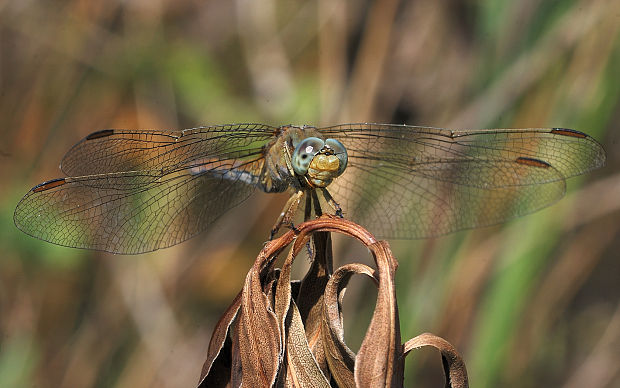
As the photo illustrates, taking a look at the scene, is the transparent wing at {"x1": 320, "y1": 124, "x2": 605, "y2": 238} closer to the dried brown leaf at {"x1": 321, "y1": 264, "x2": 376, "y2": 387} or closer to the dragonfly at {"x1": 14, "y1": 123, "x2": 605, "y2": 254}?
the dragonfly at {"x1": 14, "y1": 123, "x2": 605, "y2": 254}

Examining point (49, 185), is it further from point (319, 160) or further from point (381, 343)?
point (381, 343)

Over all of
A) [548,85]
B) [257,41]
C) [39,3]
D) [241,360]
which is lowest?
[241,360]

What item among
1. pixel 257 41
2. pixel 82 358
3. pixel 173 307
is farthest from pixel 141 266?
pixel 257 41

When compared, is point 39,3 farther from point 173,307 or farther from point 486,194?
point 486,194

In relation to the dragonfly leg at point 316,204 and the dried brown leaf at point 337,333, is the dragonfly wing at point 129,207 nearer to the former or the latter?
the dragonfly leg at point 316,204

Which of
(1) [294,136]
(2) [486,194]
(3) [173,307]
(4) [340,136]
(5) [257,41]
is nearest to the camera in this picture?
(1) [294,136]

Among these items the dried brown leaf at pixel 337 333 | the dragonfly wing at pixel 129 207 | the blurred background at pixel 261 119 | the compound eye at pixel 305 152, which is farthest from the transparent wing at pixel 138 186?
the blurred background at pixel 261 119

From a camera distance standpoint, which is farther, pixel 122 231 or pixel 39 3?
Result: pixel 39 3
